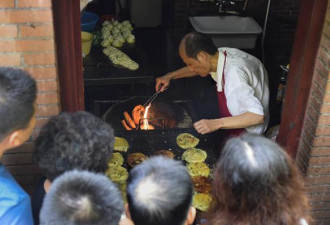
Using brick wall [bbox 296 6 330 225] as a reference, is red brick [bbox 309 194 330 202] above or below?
below

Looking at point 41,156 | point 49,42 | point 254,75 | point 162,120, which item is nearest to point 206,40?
point 254,75

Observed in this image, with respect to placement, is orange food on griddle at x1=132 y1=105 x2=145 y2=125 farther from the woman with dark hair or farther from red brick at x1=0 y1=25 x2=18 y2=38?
the woman with dark hair

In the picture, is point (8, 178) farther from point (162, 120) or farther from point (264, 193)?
point (162, 120)

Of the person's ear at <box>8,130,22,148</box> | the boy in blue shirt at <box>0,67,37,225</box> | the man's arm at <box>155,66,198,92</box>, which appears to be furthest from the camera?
the man's arm at <box>155,66,198,92</box>

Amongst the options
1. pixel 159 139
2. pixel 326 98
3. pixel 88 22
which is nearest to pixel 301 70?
pixel 326 98

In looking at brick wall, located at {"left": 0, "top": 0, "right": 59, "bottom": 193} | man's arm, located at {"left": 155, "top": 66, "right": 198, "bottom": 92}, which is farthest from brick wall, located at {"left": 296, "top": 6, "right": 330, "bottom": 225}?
brick wall, located at {"left": 0, "top": 0, "right": 59, "bottom": 193}

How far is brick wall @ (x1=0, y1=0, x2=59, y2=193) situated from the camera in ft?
9.30

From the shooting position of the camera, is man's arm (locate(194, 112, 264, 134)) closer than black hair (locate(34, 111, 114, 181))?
No

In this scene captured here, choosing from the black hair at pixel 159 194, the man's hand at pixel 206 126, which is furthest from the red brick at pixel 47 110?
the man's hand at pixel 206 126

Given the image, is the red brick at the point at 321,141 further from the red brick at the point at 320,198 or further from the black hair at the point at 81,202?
the black hair at the point at 81,202

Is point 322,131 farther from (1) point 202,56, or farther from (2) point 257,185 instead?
(2) point 257,185

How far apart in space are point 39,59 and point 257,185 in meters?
1.77

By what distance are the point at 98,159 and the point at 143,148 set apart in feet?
5.94

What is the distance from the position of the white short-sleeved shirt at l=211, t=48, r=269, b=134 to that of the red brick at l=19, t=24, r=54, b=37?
1.83 meters
